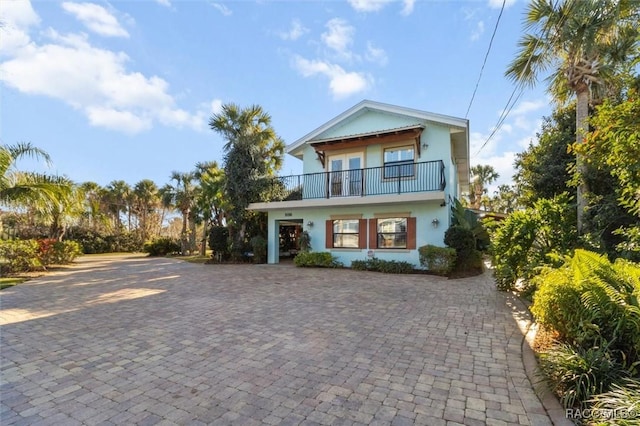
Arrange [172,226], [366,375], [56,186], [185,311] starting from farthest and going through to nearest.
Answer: [172,226] < [56,186] < [185,311] < [366,375]

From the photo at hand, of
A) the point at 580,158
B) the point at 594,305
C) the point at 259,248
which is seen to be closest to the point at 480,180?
the point at 259,248

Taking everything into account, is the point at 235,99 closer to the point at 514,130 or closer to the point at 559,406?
the point at 514,130

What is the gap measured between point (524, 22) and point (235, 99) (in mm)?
13782

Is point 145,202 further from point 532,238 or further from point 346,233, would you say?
point 532,238

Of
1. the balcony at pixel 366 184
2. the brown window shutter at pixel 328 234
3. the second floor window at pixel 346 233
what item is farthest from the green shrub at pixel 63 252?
the second floor window at pixel 346 233

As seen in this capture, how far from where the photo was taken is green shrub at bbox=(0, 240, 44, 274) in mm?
12281

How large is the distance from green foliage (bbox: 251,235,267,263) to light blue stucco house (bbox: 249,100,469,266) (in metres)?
0.34

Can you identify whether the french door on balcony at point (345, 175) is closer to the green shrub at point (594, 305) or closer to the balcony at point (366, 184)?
the balcony at point (366, 184)

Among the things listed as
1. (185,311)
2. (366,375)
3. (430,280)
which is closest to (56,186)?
(185,311)

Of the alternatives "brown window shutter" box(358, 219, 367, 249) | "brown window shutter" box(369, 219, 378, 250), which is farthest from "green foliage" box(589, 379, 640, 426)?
"brown window shutter" box(358, 219, 367, 249)

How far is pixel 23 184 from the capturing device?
1079 cm

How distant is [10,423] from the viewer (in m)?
2.82

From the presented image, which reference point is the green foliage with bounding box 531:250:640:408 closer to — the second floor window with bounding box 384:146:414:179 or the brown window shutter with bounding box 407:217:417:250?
the brown window shutter with bounding box 407:217:417:250

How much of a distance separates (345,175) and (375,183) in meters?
1.64
